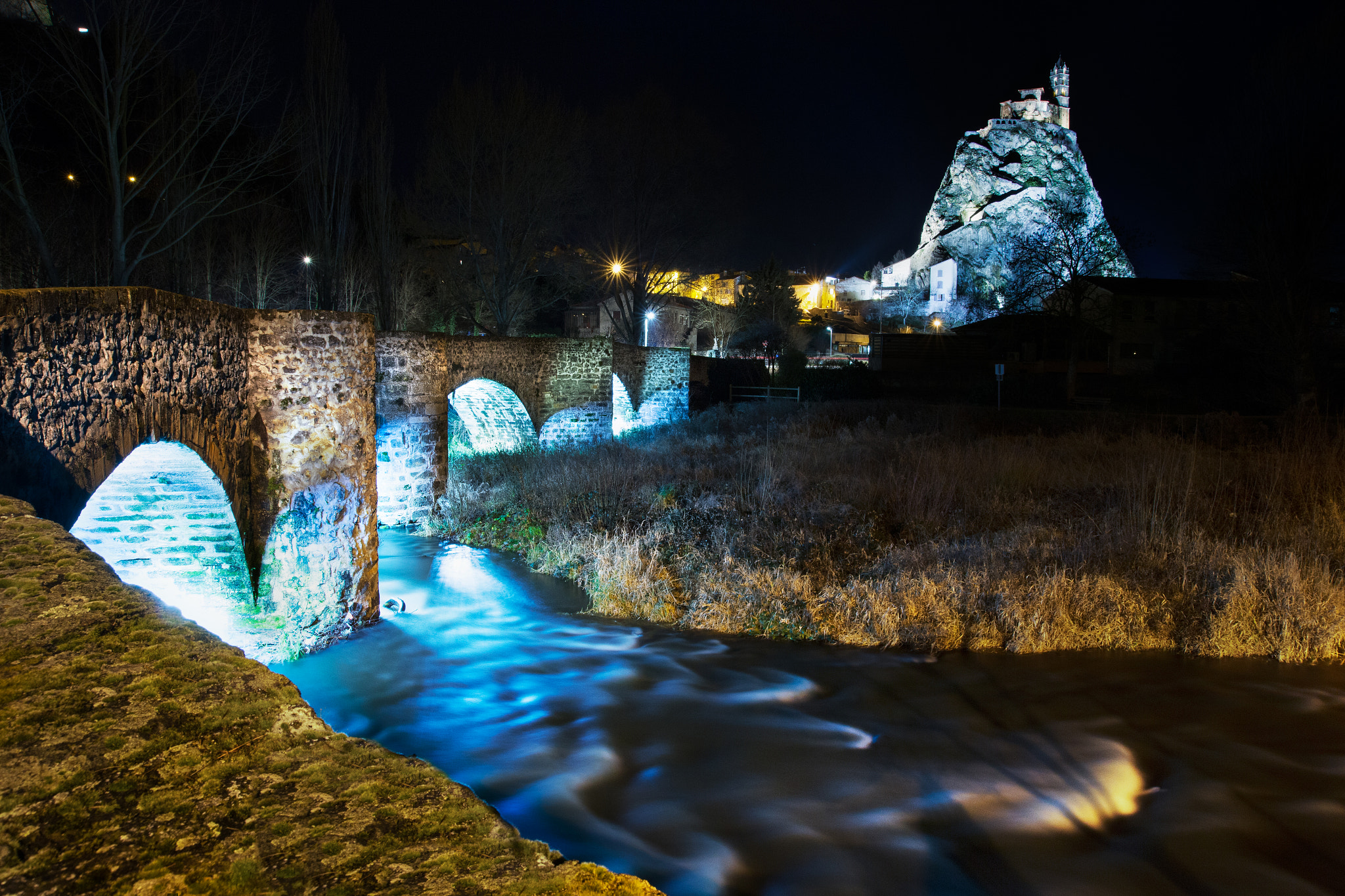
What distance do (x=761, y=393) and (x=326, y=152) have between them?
52.5 feet

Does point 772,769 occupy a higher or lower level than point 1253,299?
lower

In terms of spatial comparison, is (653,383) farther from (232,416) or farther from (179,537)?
(179,537)

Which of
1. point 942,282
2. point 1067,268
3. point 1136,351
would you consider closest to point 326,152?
point 1067,268

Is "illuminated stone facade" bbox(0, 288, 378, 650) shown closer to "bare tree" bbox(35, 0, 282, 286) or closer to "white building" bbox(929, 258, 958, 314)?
"bare tree" bbox(35, 0, 282, 286)

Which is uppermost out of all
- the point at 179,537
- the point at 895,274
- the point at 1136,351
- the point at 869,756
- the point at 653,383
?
the point at 895,274

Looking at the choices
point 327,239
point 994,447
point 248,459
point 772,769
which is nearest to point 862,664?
point 772,769

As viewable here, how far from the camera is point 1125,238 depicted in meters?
28.9

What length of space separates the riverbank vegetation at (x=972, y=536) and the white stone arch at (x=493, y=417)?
1.84 metres

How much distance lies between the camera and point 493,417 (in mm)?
16500

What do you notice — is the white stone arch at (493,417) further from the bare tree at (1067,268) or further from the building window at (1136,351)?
the building window at (1136,351)

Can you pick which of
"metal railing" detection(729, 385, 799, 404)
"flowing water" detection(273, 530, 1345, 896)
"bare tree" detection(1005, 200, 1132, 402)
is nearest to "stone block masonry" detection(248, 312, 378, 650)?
"flowing water" detection(273, 530, 1345, 896)

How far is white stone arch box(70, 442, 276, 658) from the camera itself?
5523 mm

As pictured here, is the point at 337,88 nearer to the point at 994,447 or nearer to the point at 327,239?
the point at 327,239

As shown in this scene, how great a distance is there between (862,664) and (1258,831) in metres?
2.96
